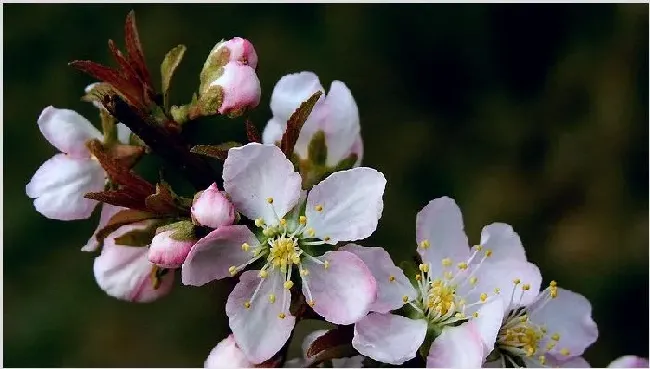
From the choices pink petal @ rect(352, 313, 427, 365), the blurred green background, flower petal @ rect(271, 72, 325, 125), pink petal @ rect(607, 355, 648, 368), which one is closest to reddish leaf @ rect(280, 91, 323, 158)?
flower petal @ rect(271, 72, 325, 125)

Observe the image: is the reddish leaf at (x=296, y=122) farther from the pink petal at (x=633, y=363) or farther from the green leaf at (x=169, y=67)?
the pink petal at (x=633, y=363)

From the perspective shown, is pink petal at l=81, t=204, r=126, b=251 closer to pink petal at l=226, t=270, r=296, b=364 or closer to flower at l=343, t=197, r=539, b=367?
pink petal at l=226, t=270, r=296, b=364

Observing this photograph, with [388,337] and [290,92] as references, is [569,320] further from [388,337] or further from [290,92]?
[290,92]

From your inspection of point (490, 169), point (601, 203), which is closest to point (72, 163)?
point (490, 169)

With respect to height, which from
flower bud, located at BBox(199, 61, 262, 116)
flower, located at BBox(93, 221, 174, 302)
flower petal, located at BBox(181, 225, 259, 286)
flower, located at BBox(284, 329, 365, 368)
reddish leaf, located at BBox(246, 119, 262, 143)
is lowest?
flower, located at BBox(284, 329, 365, 368)

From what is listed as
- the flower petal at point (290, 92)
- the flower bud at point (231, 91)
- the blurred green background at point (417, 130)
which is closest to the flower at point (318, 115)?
the flower petal at point (290, 92)

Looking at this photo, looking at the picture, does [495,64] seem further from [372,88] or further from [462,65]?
[372,88]

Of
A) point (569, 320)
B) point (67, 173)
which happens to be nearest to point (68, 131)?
point (67, 173)

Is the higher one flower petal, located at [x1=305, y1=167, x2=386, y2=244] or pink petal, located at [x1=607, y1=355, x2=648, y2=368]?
flower petal, located at [x1=305, y1=167, x2=386, y2=244]
